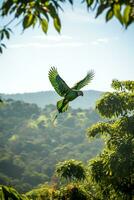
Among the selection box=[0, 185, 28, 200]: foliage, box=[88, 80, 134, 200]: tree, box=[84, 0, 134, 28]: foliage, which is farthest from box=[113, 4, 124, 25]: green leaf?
box=[88, 80, 134, 200]: tree

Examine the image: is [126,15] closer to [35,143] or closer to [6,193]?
[6,193]

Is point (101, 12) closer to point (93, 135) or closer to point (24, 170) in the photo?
point (93, 135)

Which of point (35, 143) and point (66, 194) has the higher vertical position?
point (66, 194)

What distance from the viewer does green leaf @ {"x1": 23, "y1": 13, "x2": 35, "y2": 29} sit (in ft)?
9.68

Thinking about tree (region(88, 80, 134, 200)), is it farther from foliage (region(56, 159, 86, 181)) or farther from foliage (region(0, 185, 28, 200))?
foliage (region(0, 185, 28, 200))

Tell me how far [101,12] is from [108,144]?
11967 millimetres

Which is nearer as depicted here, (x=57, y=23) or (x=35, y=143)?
(x=57, y=23)

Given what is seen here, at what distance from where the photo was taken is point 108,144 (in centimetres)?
1432

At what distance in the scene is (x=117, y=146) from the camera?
43.5 ft

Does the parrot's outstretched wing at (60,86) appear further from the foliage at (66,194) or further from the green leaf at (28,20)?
the foliage at (66,194)

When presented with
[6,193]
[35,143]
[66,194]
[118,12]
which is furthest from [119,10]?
[35,143]

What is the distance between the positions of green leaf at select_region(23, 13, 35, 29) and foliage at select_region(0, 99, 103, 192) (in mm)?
82604

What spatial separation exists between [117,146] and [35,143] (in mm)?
125211

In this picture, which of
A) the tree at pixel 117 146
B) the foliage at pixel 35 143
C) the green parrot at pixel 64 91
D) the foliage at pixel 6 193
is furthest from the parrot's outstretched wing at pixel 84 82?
the foliage at pixel 35 143
